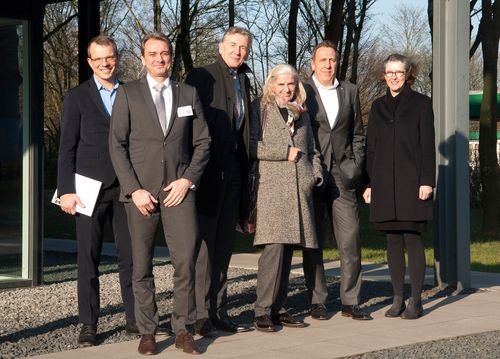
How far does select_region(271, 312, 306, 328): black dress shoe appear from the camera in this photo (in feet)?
26.2

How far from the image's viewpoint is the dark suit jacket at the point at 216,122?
7.52 metres

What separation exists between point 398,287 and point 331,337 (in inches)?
48.4

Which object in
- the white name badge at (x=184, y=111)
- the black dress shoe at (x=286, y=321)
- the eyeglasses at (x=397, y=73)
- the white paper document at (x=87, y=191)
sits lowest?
the black dress shoe at (x=286, y=321)

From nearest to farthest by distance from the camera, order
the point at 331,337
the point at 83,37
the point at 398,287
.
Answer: the point at 331,337, the point at 398,287, the point at 83,37

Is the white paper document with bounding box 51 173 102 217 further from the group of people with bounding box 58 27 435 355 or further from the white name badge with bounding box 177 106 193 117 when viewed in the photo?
the white name badge with bounding box 177 106 193 117

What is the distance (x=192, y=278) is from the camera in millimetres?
6891

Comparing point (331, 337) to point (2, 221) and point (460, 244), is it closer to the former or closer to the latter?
point (460, 244)

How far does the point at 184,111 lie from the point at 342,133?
1.85 m

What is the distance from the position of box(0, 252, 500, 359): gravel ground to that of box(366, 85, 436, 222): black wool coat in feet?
3.67

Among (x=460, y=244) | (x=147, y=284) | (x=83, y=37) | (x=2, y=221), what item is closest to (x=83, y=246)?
(x=147, y=284)

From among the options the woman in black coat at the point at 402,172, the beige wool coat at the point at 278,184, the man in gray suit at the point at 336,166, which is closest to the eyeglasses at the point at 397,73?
the woman in black coat at the point at 402,172

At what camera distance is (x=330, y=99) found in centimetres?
836

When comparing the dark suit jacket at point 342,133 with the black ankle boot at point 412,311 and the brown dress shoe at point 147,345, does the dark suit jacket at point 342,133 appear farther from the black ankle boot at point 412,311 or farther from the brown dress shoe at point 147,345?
the brown dress shoe at point 147,345

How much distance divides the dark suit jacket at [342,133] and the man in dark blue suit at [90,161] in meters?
1.71
